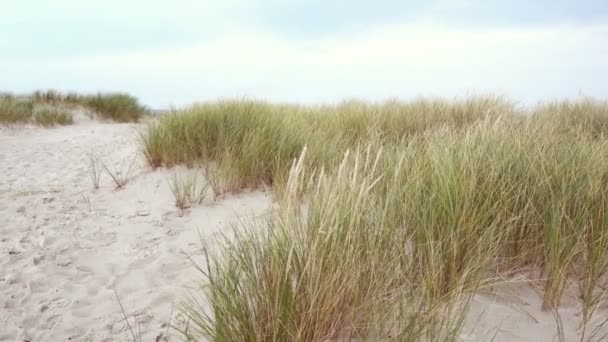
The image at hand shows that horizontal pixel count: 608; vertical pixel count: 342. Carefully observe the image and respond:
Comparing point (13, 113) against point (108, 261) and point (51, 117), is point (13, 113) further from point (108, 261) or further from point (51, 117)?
point (108, 261)

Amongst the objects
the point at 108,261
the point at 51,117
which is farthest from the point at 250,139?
the point at 51,117

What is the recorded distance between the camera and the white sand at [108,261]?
1.66 meters

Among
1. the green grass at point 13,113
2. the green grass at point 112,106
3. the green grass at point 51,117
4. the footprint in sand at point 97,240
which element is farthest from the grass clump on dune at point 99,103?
the footprint in sand at point 97,240

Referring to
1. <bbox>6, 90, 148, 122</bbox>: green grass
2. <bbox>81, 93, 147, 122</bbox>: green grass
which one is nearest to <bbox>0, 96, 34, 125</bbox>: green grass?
<bbox>6, 90, 148, 122</bbox>: green grass

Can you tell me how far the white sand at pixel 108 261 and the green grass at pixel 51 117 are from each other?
613 cm

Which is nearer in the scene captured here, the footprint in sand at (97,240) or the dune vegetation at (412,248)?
the dune vegetation at (412,248)

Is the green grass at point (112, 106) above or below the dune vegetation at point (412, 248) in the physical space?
above

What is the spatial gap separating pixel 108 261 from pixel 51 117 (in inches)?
381

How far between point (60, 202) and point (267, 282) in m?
3.49

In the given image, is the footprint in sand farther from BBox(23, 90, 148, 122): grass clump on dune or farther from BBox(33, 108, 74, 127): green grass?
BBox(23, 90, 148, 122): grass clump on dune

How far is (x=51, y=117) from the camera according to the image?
1062 centimetres

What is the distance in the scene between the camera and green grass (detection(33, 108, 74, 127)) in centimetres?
1036

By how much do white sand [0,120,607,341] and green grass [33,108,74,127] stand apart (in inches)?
242

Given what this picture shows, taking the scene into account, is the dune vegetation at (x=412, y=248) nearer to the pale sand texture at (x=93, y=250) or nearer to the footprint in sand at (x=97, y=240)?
the pale sand texture at (x=93, y=250)
